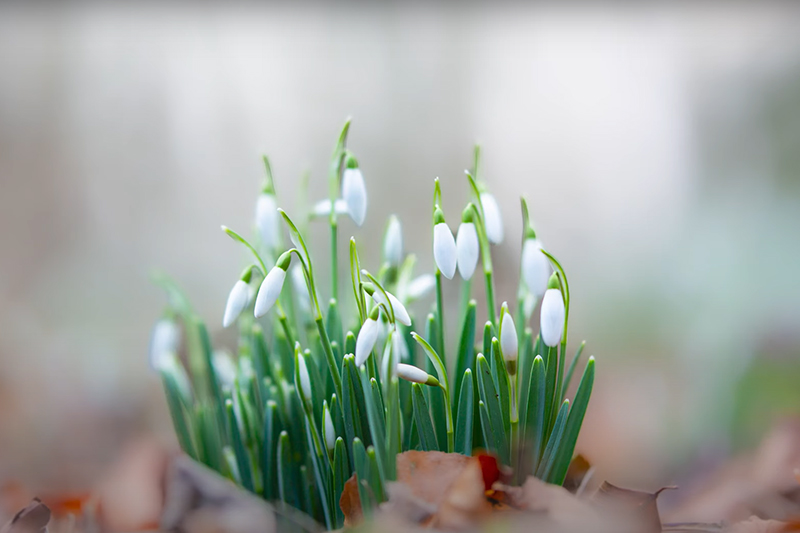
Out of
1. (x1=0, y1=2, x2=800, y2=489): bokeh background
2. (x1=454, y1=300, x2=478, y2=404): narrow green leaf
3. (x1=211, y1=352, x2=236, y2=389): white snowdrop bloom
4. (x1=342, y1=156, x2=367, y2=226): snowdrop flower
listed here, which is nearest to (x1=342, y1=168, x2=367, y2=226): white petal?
(x1=342, y1=156, x2=367, y2=226): snowdrop flower

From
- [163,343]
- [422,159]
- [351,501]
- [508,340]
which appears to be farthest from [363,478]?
[422,159]

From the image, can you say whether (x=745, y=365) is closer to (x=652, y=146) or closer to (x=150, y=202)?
(x=652, y=146)

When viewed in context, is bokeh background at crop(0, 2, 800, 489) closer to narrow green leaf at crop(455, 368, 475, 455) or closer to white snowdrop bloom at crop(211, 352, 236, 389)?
white snowdrop bloom at crop(211, 352, 236, 389)

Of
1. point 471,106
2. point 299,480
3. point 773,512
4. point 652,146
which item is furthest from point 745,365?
point 299,480

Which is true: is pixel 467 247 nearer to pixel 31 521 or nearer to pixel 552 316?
pixel 552 316

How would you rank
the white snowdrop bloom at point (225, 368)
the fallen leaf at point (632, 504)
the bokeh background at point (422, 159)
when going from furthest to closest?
the bokeh background at point (422, 159) → the white snowdrop bloom at point (225, 368) → the fallen leaf at point (632, 504)

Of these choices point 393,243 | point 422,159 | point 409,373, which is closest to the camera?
point 409,373

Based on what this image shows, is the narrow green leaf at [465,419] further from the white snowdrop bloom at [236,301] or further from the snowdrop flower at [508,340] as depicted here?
the white snowdrop bloom at [236,301]

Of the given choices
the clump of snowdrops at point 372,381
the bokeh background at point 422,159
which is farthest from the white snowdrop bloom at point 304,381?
the bokeh background at point 422,159
